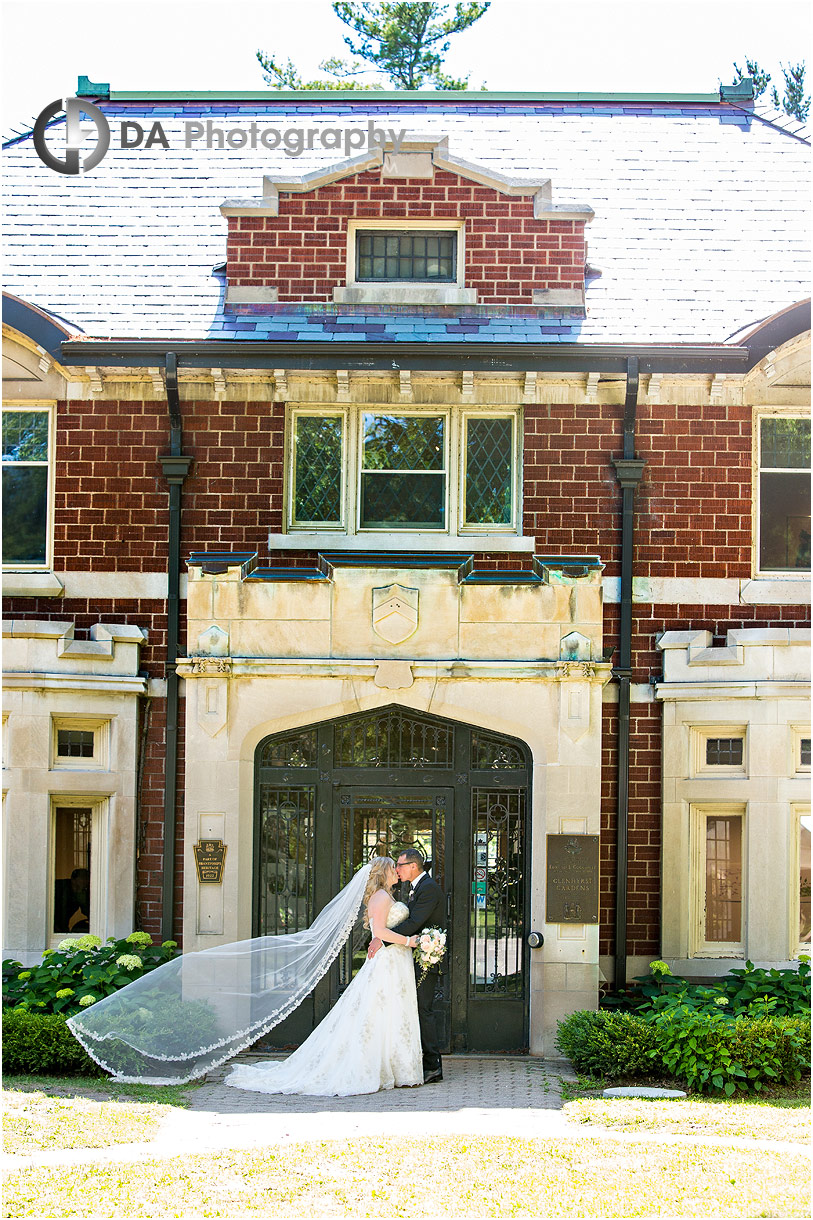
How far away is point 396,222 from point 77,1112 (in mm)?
8301

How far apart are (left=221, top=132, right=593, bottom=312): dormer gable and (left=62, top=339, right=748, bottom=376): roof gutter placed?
87 centimetres

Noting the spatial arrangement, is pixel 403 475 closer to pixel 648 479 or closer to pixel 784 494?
pixel 648 479

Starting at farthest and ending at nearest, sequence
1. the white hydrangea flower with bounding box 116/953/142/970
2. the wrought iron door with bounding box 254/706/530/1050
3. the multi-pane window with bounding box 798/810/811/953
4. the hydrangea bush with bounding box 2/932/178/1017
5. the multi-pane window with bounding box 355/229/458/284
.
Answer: the multi-pane window with bounding box 355/229/458/284
the multi-pane window with bounding box 798/810/811/953
the wrought iron door with bounding box 254/706/530/1050
the white hydrangea flower with bounding box 116/953/142/970
the hydrangea bush with bounding box 2/932/178/1017

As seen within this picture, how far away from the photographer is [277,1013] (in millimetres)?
10070

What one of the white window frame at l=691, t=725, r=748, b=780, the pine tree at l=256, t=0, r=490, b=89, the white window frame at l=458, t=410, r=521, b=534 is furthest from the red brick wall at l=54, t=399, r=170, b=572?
the pine tree at l=256, t=0, r=490, b=89

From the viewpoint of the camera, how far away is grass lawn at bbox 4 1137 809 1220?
6906 mm

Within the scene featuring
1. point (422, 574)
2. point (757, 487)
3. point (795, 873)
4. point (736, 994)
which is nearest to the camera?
point (736, 994)

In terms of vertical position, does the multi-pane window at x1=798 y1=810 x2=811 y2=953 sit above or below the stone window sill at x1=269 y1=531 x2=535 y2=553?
below

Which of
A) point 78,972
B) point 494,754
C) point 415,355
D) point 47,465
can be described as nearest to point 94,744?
point 78,972

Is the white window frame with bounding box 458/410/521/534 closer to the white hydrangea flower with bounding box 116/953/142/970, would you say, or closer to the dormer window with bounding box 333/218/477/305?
the dormer window with bounding box 333/218/477/305

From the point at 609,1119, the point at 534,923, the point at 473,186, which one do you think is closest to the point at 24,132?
the point at 473,186

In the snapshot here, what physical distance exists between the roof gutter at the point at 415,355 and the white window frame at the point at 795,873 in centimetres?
391

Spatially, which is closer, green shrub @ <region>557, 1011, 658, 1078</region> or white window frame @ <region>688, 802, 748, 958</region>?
green shrub @ <region>557, 1011, 658, 1078</region>

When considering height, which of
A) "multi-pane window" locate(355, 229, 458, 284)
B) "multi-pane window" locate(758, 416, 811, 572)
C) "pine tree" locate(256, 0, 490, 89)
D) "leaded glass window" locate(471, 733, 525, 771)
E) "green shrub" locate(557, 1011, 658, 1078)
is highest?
"pine tree" locate(256, 0, 490, 89)
